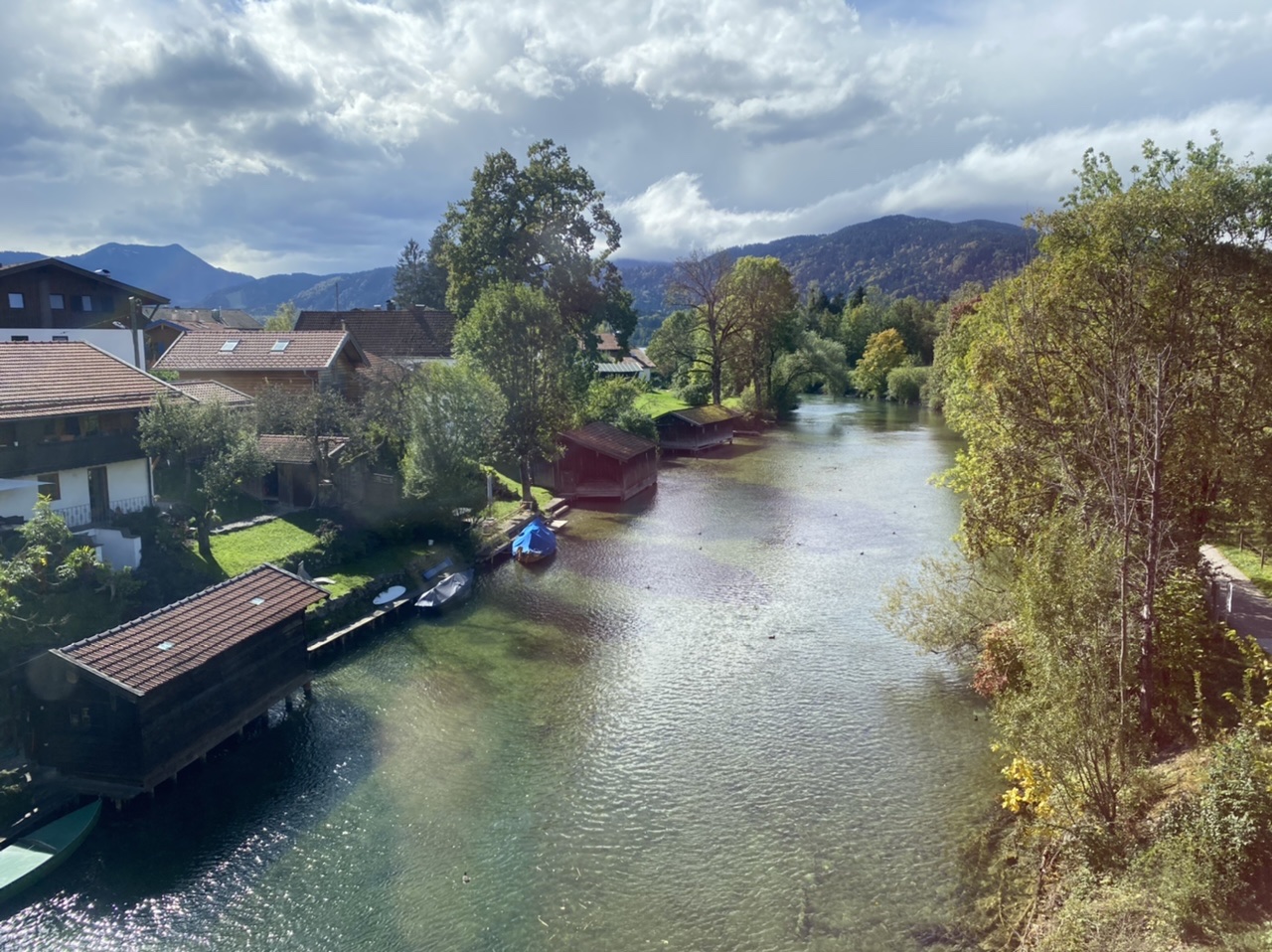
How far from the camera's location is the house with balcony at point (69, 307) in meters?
41.2

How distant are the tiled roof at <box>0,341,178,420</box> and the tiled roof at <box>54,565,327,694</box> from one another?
29.9 ft

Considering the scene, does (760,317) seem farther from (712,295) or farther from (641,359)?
(641,359)

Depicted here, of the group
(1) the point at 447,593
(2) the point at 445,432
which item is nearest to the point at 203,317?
(2) the point at 445,432

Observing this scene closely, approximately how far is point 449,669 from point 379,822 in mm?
7258

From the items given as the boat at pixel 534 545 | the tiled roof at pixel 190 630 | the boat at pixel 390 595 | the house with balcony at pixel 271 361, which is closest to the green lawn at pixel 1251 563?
the boat at pixel 534 545

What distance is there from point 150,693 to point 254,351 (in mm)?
33456

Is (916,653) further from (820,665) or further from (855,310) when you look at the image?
(855,310)

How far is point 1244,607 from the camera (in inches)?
782

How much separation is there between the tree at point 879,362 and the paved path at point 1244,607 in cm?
8893

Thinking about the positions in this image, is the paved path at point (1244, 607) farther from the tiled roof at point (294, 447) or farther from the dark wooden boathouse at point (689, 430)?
the dark wooden boathouse at point (689, 430)

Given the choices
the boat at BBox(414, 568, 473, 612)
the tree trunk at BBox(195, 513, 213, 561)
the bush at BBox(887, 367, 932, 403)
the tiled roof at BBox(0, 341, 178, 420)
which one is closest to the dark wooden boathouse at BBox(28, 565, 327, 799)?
the tree trunk at BBox(195, 513, 213, 561)

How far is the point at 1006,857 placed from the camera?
13984 mm

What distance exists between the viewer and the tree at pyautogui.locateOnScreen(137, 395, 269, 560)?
2536 centimetres

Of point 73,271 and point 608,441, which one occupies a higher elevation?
point 73,271
